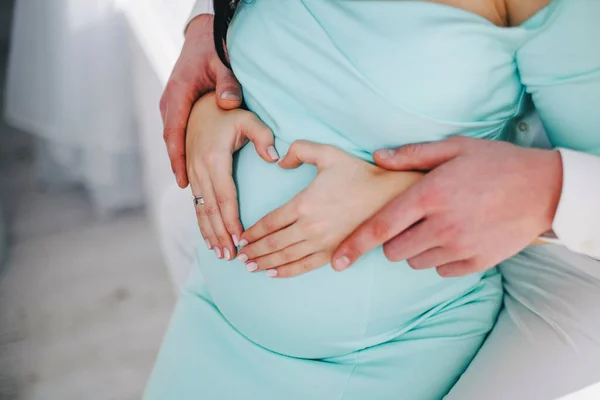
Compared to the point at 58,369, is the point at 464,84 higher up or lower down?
higher up

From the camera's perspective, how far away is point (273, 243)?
70 centimetres

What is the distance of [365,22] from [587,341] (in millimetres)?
470

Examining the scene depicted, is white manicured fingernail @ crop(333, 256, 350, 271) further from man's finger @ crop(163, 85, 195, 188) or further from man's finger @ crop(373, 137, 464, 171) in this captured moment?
man's finger @ crop(163, 85, 195, 188)

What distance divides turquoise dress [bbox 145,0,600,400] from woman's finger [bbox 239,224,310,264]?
4 cm

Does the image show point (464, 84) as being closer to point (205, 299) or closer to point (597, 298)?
point (597, 298)

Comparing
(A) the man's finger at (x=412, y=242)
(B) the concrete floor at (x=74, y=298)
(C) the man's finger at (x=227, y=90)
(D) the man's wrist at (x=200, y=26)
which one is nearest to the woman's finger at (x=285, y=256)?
(A) the man's finger at (x=412, y=242)

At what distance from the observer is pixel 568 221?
61 cm

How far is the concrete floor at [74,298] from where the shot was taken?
1299 millimetres

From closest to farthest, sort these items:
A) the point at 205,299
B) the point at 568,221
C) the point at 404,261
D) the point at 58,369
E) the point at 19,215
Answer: the point at 568,221
the point at 404,261
the point at 205,299
the point at 58,369
the point at 19,215

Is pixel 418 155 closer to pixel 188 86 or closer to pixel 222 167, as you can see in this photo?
pixel 222 167

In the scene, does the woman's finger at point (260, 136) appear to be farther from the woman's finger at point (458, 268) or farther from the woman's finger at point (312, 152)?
the woman's finger at point (458, 268)

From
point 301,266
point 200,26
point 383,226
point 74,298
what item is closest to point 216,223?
point 301,266

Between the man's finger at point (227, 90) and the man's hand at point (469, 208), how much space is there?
0.31m

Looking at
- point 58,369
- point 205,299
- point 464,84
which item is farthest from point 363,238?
point 58,369
